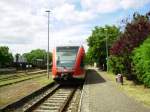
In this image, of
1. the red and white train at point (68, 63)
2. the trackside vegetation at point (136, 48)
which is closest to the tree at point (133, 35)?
the trackside vegetation at point (136, 48)

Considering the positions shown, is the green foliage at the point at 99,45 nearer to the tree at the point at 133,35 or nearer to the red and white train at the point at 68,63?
the tree at the point at 133,35

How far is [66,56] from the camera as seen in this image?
31.1 metres

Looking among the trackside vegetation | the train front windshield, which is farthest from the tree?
the train front windshield

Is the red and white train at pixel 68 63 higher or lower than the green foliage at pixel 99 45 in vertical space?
lower

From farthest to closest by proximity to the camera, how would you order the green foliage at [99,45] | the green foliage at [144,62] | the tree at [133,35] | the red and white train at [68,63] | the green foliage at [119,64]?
the green foliage at [99,45]
the green foliage at [119,64]
the red and white train at [68,63]
the tree at [133,35]
the green foliage at [144,62]

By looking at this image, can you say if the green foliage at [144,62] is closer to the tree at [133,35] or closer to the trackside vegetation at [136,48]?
the trackside vegetation at [136,48]

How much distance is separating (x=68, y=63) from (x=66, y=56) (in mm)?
617

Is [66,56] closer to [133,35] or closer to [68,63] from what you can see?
[68,63]

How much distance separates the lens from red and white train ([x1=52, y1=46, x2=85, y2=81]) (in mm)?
30578

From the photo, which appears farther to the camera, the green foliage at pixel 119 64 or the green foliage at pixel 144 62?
the green foliage at pixel 119 64

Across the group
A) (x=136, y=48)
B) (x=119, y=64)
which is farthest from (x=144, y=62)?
(x=119, y=64)

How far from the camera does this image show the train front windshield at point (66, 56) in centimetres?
3088

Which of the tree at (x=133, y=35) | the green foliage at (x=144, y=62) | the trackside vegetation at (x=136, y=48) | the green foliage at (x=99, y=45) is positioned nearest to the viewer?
the green foliage at (x=144, y=62)

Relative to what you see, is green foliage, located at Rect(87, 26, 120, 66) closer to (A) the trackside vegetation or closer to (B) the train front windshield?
(A) the trackside vegetation
